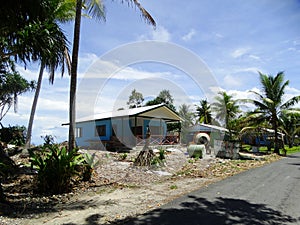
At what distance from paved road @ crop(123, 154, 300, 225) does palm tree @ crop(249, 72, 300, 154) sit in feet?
54.8

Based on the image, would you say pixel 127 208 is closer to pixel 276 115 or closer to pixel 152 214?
pixel 152 214

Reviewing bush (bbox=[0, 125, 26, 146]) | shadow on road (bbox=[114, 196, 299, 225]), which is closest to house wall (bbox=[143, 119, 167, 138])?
bush (bbox=[0, 125, 26, 146])

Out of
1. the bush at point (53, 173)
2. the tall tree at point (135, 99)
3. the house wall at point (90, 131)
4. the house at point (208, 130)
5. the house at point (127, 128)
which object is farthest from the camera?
the tall tree at point (135, 99)

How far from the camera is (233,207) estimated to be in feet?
17.4

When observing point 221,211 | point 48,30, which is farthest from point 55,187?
point 48,30

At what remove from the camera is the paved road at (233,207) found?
14.8 ft

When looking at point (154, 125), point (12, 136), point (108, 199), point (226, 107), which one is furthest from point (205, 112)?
point (108, 199)

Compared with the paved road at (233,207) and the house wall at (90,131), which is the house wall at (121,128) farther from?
the paved road at (233,207)

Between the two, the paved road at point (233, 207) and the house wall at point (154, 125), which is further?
the house wall at point (154, 125)

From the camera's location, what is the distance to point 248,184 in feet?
25.6

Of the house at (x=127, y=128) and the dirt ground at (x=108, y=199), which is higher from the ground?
the house at (x=127, y=128)

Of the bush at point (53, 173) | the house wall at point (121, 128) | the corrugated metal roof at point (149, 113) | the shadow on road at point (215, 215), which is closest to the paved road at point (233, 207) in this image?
the shadow on road at point (215, 215)

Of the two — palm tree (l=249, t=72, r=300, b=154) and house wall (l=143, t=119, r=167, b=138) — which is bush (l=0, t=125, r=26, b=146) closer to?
house wall (l=143, t=119, r=167, b=138)

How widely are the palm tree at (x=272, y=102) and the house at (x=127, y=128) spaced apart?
836 cm
